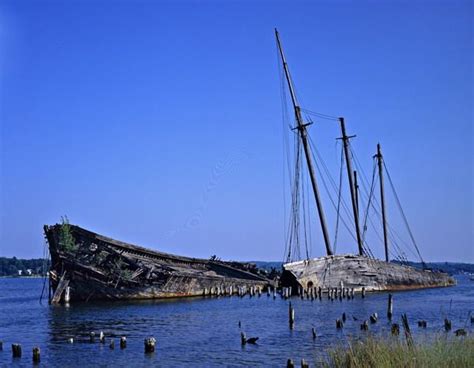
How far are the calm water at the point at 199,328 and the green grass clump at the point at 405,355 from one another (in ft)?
5.80

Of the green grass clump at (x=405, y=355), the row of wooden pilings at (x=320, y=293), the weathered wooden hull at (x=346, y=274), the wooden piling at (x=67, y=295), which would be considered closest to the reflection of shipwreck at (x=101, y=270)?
the wooden piling at (x=67, y=295)

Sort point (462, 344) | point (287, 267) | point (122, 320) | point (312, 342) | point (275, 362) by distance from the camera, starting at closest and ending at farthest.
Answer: point (462, 344) → point (275, 362) → point (312, 342) → point (122, 320) → point (287, 267)

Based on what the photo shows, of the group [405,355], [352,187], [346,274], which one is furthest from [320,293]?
[405,355]

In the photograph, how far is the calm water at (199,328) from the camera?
26.2 meters

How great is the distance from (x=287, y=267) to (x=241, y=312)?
438 inches

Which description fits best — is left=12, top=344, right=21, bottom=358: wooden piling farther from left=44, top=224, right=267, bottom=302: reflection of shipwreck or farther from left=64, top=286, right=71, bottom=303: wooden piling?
left=64, top=286, right=71, bottom=303: wooden piling

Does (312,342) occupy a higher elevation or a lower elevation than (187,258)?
lower

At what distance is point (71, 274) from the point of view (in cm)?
5122

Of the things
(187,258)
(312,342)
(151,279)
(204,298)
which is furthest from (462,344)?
(187,258)

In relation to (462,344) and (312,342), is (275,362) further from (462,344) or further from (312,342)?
(462,344)

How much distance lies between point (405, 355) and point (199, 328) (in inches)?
881

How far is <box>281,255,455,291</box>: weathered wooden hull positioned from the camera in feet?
190

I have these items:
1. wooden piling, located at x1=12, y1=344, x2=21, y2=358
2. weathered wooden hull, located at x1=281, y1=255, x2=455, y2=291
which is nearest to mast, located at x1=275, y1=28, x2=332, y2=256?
weathered wooden hull, located at x1=281, y1=255, x2=455, y2=291

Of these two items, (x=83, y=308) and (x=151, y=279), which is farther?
(x=151, y=279)
